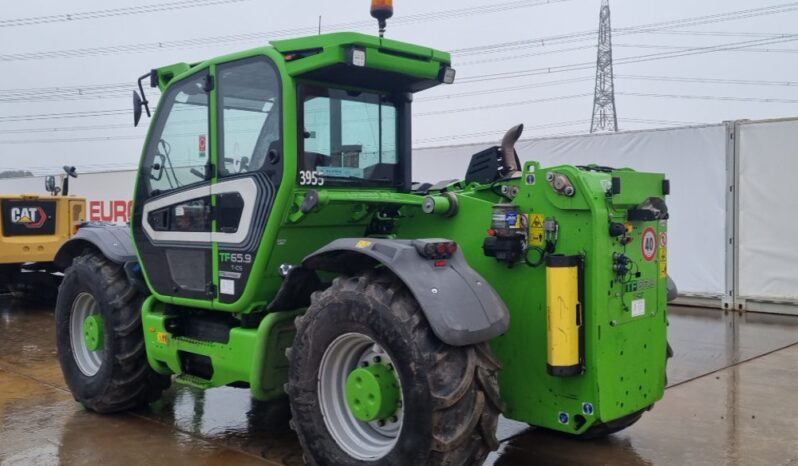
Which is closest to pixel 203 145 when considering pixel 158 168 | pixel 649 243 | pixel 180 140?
pixel 180 140

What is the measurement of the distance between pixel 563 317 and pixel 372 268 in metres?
1.03

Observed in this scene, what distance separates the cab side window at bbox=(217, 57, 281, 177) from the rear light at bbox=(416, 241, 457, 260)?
116 cm

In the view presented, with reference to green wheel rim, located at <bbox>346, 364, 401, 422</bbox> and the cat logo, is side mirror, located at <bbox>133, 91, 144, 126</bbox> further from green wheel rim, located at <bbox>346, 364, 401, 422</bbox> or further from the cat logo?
the cat logo

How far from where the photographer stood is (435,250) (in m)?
3.80

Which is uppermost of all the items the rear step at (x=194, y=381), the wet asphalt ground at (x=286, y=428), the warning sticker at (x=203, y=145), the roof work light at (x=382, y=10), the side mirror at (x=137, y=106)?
the roof work light at (x=382, y=10)

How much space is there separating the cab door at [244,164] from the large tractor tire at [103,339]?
1180mm

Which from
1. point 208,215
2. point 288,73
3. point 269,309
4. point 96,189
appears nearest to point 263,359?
point 269,309

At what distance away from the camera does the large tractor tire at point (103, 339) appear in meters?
5.55

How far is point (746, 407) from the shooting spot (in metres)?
5.79

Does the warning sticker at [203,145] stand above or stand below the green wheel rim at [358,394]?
above

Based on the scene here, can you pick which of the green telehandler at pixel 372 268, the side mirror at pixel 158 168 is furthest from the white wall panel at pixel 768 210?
the side mirror at pixel 158 168

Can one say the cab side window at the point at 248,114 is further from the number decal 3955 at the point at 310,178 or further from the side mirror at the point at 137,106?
the side mirror at the point at 137,106

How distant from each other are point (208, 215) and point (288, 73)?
1.13 meters

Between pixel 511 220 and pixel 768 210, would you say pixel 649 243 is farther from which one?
pixel 768 210
